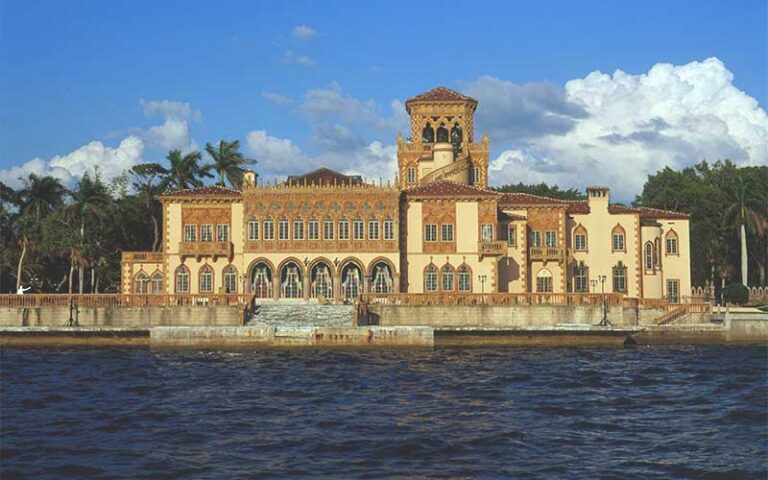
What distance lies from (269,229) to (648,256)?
982 inches

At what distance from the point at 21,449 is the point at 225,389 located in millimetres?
10054

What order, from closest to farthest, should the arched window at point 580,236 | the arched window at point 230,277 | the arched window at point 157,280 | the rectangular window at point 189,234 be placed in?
the arched window at point 230,277 → the rectangular window at point 189,234 → the arched window at point 157,280 → the arched window at point 580,236

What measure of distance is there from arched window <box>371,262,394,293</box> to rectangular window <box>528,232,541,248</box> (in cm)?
975

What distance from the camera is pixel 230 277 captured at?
55.1 m

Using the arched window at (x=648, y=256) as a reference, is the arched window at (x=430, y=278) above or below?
below

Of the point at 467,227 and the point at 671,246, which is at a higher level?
the point at 467,227

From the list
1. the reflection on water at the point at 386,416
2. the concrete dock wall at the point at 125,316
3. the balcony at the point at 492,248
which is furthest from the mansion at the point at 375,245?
the reflection on water at the point at 386,416

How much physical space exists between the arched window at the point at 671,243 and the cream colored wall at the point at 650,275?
0.96 m

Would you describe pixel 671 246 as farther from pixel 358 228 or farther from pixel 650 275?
pixel 358 228

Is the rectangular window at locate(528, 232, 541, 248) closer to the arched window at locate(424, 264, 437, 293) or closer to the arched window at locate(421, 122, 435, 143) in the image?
the arched window at locate(424, 264, 437, 293)

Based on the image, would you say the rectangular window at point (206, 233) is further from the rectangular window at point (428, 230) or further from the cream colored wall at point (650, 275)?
the cream colored wall at point (650, 275)

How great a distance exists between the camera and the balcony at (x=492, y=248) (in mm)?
53469

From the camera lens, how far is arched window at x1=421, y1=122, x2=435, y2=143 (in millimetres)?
68938

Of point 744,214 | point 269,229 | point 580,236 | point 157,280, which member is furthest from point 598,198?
point 157,280
